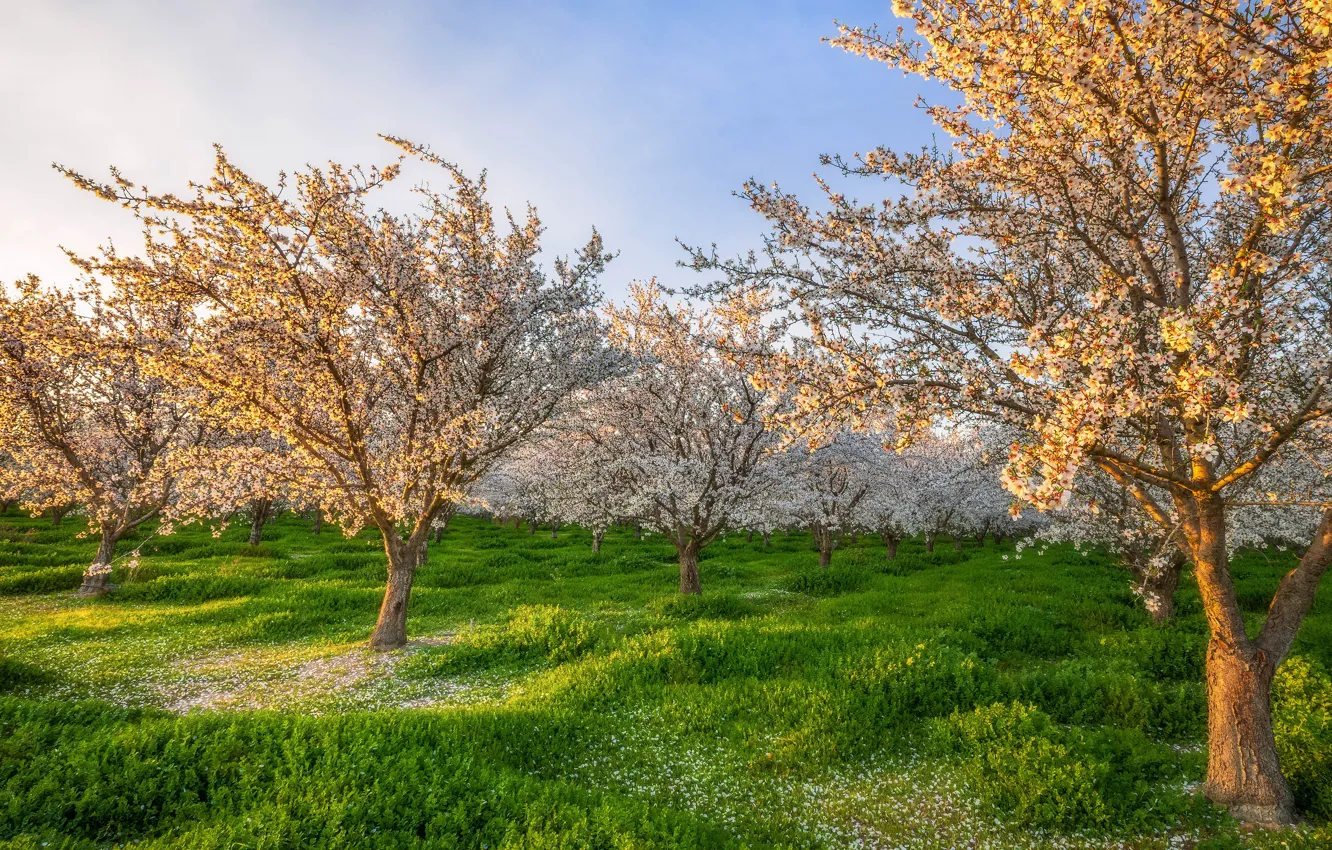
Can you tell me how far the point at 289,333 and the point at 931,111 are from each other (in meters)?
12.3

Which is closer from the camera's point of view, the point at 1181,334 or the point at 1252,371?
the point at 1181,334

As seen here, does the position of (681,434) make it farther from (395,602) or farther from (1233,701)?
(1233,701)

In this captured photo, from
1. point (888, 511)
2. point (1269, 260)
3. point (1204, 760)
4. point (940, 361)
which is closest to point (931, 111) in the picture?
point (940, 361)

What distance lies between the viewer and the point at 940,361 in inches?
309

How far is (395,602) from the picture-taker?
47.8ft

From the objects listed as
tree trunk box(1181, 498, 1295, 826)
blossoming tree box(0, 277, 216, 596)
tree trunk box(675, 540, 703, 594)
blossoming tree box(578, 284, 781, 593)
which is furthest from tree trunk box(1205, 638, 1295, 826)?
blossoming tree box(0, 277, 216, 596)

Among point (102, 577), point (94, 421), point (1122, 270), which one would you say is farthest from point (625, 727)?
point (94, 421)

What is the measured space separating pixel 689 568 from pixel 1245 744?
14.7 meters

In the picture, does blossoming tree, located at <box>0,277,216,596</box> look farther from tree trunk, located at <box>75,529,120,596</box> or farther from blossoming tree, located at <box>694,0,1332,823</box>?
blossoming tree, located at <box>694,0,1332,823</box>

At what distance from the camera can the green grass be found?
636cm

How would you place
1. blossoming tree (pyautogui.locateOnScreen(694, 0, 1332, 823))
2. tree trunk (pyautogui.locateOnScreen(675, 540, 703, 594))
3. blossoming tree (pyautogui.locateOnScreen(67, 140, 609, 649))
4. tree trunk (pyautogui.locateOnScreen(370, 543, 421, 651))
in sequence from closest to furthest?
1. blossoming tree (pyautogui.locateOnScreen(694, 0, 1332, 823))
2. blossoming tree (pyautogui.locateOnScreen(67, 140, 609, 649))
3. tree trunk (pyautogui.locateOnScreen(370, 543, 421, 651))
4. tree trunk (pyautogui.locateOnScreen(675, 540, 703, 594))

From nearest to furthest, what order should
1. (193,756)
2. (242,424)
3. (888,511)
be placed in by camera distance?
1. (193,756)
2. (242,424)
3. (888,511)

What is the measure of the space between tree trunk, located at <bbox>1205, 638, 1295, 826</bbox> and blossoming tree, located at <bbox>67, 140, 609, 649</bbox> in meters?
13.1

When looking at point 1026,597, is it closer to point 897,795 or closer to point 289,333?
point 897,795
